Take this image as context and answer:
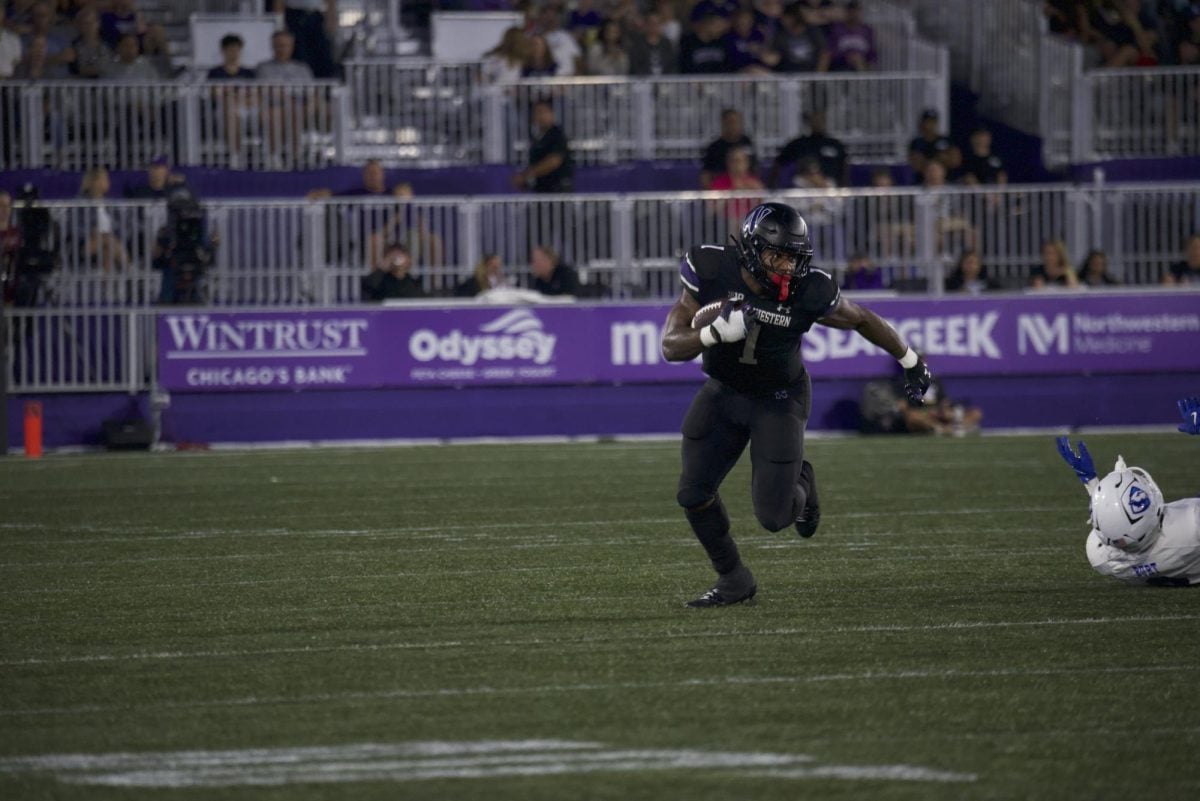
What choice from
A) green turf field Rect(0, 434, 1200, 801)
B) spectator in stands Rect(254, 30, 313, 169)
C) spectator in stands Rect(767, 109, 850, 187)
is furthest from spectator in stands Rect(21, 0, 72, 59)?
green turf field Rect(0, 434, 1200, 801)

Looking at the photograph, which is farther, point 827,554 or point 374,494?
point 374,494

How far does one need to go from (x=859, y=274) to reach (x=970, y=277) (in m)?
1.17

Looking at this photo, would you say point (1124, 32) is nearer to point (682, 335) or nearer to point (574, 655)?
point (682, 335)

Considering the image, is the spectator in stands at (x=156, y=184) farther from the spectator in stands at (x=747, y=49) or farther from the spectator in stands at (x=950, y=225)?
the spectator in stands at (x=950, y=225)

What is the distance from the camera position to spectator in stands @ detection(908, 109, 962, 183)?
2214 centimetres

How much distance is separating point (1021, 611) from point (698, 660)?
6.08ft

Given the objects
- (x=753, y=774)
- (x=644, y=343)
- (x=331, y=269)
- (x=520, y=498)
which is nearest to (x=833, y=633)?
(x=753, y=774)

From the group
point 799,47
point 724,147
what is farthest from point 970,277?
point 799,47

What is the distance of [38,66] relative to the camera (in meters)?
22.2

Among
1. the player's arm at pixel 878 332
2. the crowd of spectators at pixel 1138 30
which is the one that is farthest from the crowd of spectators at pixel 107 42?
the player's arm at pixel 878 332

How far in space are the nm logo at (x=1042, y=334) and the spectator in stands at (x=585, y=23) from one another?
290 inches

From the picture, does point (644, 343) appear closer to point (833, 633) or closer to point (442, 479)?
point (442, 479)

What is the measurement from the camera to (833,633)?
25.1 feet

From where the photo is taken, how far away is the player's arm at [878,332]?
8.45 metres
